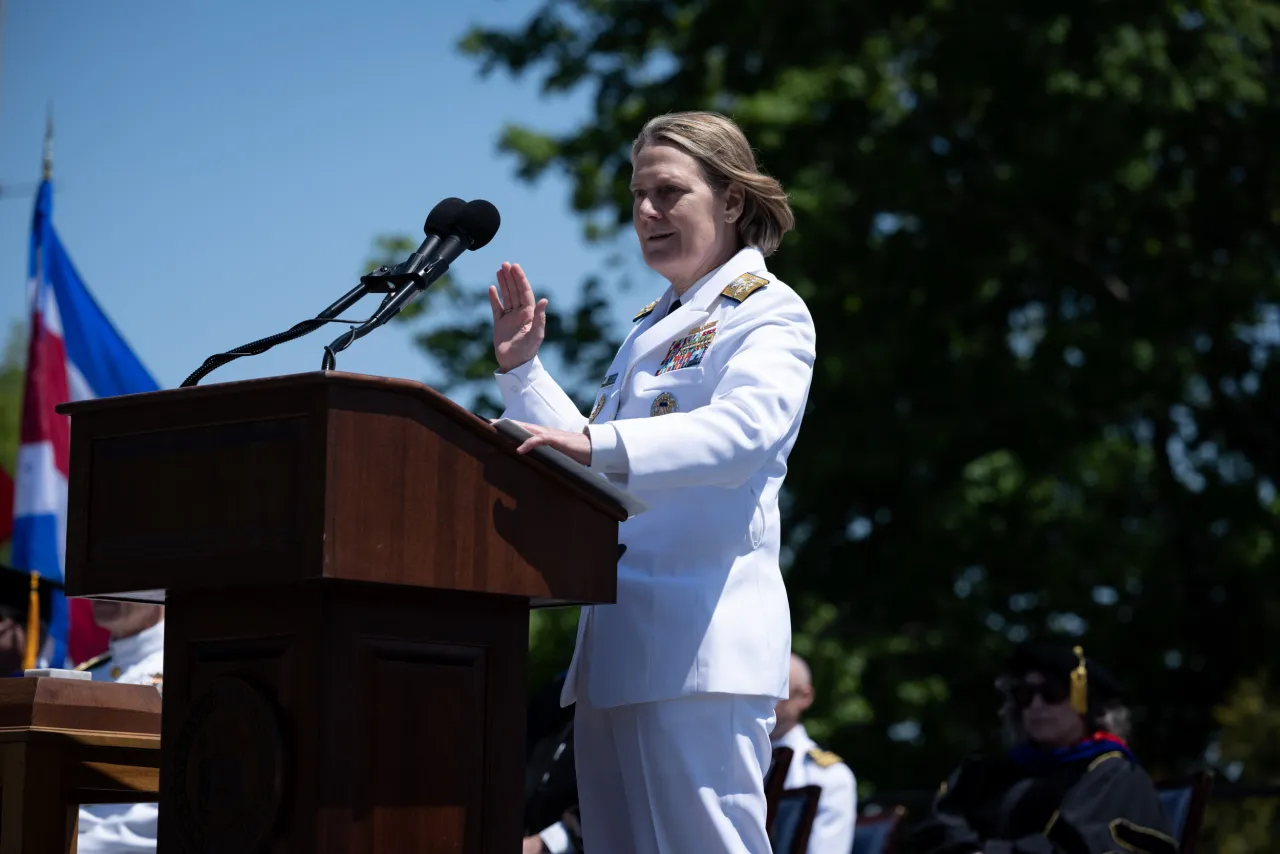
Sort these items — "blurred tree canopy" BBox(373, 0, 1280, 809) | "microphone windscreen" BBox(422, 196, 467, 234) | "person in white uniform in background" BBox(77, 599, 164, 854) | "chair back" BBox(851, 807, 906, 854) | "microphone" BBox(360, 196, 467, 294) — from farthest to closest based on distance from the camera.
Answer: "blurred tree canopy" BBox(373, 0, 1280, 809) < "chair back" BBox(851, 807, 906, 854) < "person in white uniform in background" BBox(77, 599, 164, 854) < "microphone windscreen" BBox(422, 196, 467, 234) < "microphone" BBox(360, 196, 467, 294)

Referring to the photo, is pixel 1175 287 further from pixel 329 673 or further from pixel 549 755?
pixel 329 673

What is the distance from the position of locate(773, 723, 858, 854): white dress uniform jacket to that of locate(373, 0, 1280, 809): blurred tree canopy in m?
5.58

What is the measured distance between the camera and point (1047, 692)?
673 cm

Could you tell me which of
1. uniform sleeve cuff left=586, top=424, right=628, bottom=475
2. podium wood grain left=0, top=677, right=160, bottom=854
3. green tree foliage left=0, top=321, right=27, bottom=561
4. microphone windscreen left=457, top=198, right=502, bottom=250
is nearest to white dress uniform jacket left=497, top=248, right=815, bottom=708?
uniform sleeve cuff left=586, top=424, right=628, bottom=475

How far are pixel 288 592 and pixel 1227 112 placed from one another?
1236 centimetres

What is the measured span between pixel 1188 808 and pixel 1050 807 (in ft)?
1.53

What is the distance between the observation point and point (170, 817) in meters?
2.99

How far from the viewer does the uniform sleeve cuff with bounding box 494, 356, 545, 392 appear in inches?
143

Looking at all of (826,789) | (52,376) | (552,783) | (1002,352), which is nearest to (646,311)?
(552,783)

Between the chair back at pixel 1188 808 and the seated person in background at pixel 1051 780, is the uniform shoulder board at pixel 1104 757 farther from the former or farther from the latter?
the chair back at pixel 1188 808

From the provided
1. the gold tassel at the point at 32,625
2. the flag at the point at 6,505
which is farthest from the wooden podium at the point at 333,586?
the flag at the point at 6,505

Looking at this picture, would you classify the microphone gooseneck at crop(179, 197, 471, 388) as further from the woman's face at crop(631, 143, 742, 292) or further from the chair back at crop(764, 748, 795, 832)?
the chair back at crop(764, 748, 795, 832)

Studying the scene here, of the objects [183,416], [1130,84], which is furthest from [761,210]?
[1130,84]

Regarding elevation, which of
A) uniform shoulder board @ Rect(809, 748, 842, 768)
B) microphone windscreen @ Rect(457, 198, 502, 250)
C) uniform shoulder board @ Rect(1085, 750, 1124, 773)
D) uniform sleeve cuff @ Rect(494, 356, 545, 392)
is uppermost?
microphone windscreen @ Rect(457, 198, 502, 250)
